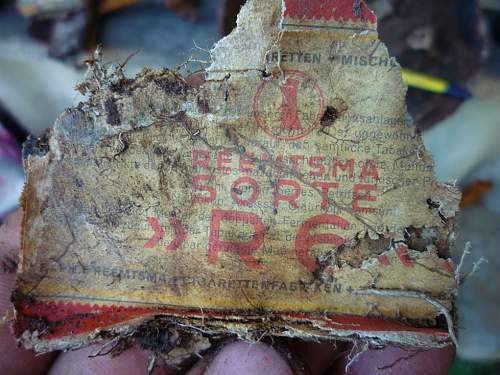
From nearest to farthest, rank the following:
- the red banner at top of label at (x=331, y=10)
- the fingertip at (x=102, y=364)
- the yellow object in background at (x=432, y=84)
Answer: the red banner at top of label at (x=331, y=10) < the fingertip at (x=102, y=364) < the yellow object in background at (x=432, y=84)

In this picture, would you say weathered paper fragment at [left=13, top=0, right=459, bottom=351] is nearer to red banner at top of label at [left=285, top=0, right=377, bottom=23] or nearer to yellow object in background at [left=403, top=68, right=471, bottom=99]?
red banner at top of label at [left=285, top=0, right=377, bottom=23]

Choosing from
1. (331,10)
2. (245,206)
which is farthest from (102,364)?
(331,10)

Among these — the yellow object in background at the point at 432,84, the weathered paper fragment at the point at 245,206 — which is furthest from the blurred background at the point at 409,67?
the weathered paper fragment at the point at 245,206

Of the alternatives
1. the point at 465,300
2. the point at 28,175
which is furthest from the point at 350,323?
the point at 465,300

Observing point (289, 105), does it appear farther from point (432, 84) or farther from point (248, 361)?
point (432, 84)

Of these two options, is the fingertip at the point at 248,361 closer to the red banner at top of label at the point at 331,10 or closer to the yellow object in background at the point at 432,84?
the red banner at top of label at the point at 331,10

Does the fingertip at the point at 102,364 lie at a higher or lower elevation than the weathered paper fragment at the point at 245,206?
lower

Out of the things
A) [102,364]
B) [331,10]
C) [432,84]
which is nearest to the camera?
[331,10]
